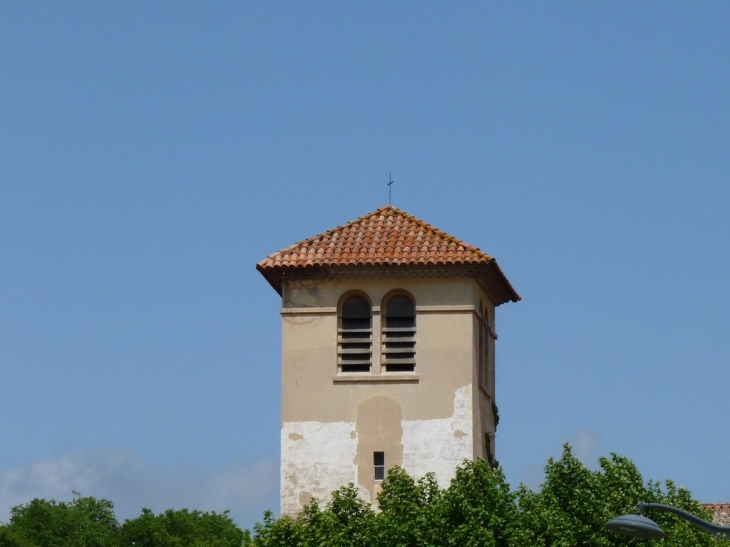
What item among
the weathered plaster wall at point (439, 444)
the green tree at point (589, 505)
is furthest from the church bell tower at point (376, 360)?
the green tree at point (589, 505)

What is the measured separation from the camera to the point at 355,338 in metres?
35.8

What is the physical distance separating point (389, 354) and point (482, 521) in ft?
18.0

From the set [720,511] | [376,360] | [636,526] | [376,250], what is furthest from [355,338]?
[636,526]

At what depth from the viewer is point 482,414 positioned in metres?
36.4

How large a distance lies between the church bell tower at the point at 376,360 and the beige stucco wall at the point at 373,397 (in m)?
0.02

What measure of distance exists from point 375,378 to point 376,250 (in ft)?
9.51

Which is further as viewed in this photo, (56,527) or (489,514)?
(56,527)

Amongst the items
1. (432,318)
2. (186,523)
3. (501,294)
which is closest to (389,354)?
(432,318)

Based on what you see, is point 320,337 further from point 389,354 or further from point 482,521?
point 482,521

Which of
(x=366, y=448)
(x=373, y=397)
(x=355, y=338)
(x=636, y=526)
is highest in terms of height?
(x=355, y=338)

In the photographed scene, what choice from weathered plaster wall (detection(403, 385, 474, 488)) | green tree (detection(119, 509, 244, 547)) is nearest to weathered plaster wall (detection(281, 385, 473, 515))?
weathered plaster wall (detection(403, 385, 474, 488))

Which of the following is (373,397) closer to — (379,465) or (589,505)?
(379,465)

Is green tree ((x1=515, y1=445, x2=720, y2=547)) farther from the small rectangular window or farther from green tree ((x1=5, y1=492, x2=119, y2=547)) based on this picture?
green tree ((x1=5, y1=492, x2=119, y2=547))

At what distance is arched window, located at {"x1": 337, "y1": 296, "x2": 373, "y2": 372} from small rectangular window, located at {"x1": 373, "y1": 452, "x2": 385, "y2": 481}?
195 centimetres
